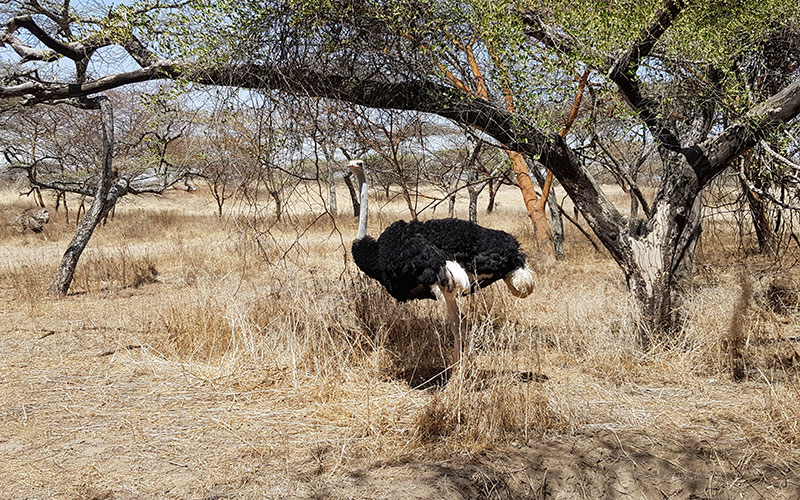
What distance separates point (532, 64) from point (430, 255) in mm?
2308

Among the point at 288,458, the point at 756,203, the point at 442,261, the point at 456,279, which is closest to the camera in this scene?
the point at 288,458

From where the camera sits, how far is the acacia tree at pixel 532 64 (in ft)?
16.4

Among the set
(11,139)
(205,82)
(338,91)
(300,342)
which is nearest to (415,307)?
(300,342)

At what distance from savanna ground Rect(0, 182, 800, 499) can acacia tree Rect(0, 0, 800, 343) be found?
0.85 m

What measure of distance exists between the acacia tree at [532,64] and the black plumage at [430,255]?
1089 millimetres

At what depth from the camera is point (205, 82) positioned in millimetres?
5277

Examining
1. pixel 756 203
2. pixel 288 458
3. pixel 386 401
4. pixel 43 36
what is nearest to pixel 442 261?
pixel 386 401

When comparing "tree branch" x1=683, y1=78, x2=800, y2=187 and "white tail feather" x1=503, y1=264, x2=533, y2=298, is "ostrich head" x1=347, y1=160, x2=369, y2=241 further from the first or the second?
"tree branch" x1=683, y1=78, x2=800, y2=187

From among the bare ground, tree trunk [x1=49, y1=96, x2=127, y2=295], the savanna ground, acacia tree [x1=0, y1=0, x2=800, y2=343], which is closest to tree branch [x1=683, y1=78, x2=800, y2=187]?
acacia tree [x1=0, y1=0, x2=800, y2=343]

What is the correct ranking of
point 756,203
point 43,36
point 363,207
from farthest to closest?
1. point 756,203
2. point 43,36
3. point 363,207

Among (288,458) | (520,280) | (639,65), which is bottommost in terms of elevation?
(288,458)

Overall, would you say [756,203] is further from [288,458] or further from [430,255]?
[288,458]

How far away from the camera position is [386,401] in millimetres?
4660

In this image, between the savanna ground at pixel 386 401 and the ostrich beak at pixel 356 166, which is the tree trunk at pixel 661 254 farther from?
the ostrich beak at pixel 356 166
